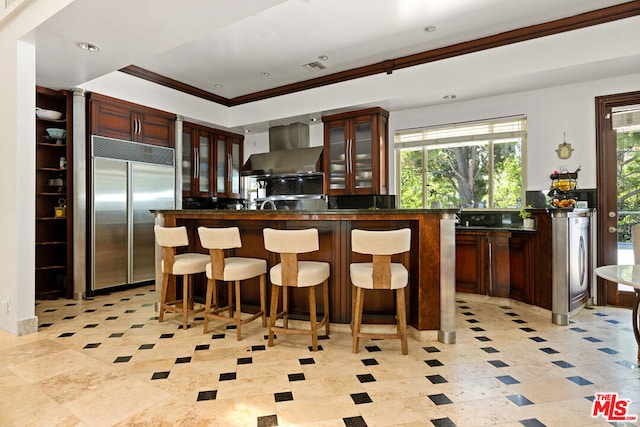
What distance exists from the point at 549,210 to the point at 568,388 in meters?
1.96

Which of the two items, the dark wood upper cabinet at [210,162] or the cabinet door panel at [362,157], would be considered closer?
the cabinet door panel at [362,157]

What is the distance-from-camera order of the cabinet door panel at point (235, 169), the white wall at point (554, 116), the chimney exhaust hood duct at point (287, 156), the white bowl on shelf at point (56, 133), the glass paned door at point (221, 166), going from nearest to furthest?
the white wall at point (554, 116)
the white bowl on shelf at point (56, 133)
the chimney exhaust hood duct at point (287, 156)
the glass paned door at point (221, 166)
the cabinet door panel at point (235, 169)

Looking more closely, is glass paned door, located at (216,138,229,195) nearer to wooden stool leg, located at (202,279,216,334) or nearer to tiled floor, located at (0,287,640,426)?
tiled floor, located at (0,287,640,426)

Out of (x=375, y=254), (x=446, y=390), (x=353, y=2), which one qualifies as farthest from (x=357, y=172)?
(x=446, y=390)

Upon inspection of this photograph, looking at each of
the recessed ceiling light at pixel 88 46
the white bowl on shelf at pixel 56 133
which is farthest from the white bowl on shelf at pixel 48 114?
the recessed ceiling light at pixel 88 46

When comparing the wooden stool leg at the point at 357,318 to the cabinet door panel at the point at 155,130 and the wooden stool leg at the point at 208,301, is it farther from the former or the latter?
the cabinet door panel at the point at 155,130

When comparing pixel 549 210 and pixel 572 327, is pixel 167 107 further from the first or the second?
pixel 572 327

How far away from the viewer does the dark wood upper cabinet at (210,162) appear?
596cm

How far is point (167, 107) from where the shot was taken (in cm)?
538

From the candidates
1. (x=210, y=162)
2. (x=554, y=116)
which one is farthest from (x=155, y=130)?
(x=554, y=116)

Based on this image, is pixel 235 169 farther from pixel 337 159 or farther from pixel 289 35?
pixel 289 35

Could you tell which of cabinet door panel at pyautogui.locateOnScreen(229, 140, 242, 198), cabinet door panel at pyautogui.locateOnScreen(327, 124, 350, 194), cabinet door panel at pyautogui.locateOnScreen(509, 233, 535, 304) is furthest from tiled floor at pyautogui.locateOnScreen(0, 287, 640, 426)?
cabinet door panel at pyautogui.locateOnScreen(229, 140, 242, 198)

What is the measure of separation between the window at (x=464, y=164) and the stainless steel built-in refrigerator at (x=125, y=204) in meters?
3.84

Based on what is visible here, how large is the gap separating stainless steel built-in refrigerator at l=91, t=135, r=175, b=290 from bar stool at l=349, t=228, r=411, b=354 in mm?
3711
